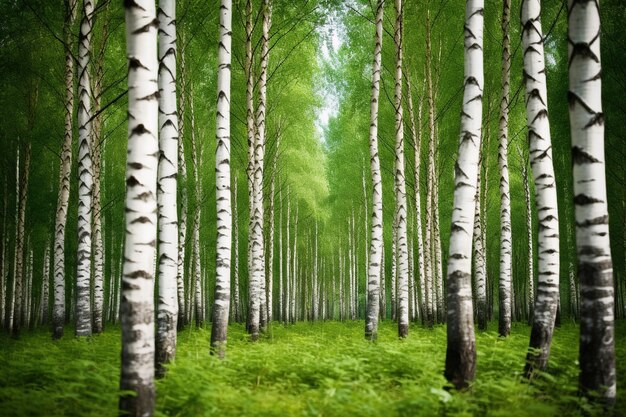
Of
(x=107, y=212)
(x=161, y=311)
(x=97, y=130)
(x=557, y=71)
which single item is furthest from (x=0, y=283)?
(x=557, y=71)

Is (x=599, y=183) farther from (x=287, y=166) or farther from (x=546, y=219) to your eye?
(x=287, y=166)

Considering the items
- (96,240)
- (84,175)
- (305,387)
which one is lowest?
(305,387)

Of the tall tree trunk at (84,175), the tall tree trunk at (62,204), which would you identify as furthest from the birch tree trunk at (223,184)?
the tall tree trunk at (62,204)

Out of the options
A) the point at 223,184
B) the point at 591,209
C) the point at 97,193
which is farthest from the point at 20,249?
the point at 591,209

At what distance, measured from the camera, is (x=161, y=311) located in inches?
213

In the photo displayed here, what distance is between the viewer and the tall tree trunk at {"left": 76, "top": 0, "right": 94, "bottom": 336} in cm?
862

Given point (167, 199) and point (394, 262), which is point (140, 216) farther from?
point (394, 262)

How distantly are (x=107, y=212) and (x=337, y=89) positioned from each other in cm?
1259

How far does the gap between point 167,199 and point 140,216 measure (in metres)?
1.93

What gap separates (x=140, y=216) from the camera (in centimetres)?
354

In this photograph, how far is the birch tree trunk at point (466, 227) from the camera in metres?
4.38

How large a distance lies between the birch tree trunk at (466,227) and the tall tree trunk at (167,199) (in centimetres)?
332

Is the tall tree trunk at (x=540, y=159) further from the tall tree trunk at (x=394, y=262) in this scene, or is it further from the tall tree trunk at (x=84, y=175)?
the tall tree trunk at (x=394, y=262)

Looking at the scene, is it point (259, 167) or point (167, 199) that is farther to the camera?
point (259, 167)
